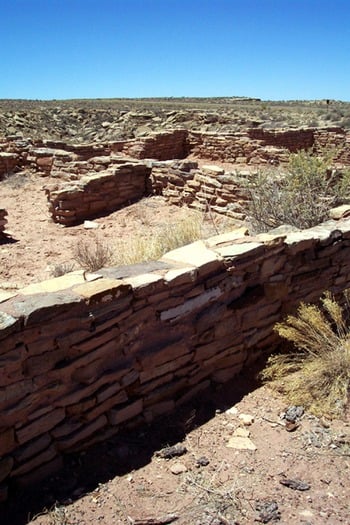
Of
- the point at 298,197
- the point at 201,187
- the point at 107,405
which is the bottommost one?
the point at 107,405

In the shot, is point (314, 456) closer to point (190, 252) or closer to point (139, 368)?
point (139, 368)

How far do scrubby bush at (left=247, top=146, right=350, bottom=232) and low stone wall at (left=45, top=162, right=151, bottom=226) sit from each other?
3426 millimetres

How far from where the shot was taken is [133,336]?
9.89ft

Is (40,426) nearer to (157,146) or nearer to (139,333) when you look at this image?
(139,333)

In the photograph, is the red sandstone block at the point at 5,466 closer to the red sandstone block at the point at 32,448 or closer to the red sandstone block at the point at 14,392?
the red sandstone block at the point at 32,448

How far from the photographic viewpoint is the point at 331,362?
331cm

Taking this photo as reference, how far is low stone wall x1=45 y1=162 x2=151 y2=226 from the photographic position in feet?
26.8

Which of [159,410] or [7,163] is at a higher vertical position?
[7,163]

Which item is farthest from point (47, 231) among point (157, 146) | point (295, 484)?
point (295, 484)

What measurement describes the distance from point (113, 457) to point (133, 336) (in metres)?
0.72

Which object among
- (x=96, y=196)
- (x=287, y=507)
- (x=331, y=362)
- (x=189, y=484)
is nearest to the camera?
(x=287, y=507)

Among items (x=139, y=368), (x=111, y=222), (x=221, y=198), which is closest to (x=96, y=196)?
(x=111, y=222)

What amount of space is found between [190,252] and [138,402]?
1160mm

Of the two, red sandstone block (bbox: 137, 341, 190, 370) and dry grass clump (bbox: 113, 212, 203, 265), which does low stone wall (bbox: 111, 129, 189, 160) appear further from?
red sandstone block (bbox: 137, 341, 190, 370)
